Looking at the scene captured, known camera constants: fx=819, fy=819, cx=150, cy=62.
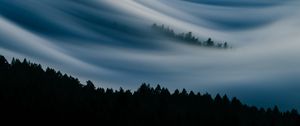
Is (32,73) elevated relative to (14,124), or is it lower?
elevated

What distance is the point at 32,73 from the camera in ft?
380

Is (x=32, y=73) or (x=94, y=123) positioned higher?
(x=32, y=73)

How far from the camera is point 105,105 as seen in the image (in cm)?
10756

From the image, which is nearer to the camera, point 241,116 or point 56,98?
point 56,98

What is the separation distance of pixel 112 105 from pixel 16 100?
42.1 ft

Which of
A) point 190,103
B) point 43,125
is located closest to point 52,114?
point 43,125

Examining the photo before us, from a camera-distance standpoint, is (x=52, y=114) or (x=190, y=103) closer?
(x=52, y=114)

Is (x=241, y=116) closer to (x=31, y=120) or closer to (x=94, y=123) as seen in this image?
(x=94, y=123)

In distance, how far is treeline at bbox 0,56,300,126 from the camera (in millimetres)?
103625

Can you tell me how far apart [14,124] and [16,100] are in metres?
3.05

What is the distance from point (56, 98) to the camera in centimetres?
10644

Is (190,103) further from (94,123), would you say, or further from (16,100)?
(16,100)

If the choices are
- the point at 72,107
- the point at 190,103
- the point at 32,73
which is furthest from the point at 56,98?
the point at 190,103

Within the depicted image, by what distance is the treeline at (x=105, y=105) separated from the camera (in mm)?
103625
